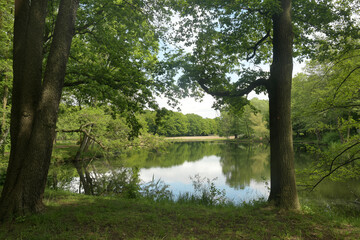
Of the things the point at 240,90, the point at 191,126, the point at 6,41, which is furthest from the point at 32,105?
the point at 191,126

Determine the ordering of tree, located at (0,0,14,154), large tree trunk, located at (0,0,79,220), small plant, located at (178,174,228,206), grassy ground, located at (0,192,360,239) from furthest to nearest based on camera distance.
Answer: tree, located at (0,0,14,154) → small plant, located at (178,174,228,206) → large tree trunk, located at (0,0,79,220) → grassy ground, located at (0,192,360,239)

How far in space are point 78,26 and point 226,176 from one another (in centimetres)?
1174

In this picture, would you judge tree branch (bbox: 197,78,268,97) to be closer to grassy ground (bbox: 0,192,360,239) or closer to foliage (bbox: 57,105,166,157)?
grassy ground (bbox: 0,192,360,239)

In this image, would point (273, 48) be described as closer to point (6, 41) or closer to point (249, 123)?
point (6, 41)

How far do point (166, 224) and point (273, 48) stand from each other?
197 inches

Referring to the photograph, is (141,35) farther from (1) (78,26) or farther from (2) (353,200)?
(2) (353,200)

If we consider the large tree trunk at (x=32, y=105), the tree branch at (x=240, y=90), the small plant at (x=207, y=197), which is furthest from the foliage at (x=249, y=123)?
the large tree trunk at (x=32, y=105)

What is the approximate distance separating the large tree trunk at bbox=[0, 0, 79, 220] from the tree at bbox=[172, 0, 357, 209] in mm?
3348

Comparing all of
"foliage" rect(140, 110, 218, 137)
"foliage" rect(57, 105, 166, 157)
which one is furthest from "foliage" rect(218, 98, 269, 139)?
"foliage" rect(140, 110, 218, 137)

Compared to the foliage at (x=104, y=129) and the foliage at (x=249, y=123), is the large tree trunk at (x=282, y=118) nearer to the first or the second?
the foliage at (x=104, y=129)

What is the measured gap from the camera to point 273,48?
17.4 ft

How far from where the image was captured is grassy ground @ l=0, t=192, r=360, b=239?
3.28 metres

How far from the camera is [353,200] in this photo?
319 inches

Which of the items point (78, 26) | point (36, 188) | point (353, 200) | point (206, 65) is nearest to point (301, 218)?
point (206, 65)
